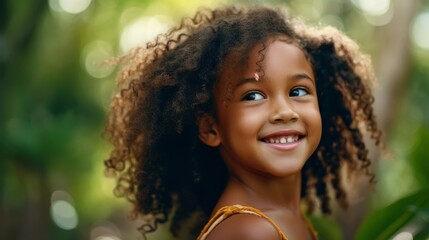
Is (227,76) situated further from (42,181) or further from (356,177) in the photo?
(42,181)

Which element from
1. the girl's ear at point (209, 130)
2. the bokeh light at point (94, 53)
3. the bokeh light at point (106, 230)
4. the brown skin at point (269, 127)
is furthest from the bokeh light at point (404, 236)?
the bokeh light at point (106, 230)

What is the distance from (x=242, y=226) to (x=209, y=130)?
0.49m

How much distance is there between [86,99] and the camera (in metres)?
15.8

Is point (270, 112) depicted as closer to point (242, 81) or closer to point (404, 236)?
point (242, 81)

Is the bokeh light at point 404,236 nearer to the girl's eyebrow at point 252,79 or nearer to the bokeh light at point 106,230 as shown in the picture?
the girl's eyebrow at point 252,79

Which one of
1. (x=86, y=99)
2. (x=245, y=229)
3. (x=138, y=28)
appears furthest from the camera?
(x=86, y=99)

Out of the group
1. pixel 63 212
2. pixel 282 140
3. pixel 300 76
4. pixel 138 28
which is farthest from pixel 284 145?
pixel 63 212

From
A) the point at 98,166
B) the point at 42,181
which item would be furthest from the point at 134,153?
the point at 98,166

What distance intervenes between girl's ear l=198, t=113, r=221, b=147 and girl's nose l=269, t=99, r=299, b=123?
27 cm

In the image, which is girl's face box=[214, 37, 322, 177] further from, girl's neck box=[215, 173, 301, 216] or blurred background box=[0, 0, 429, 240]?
blurred background box=[0, 0, 429, 240]

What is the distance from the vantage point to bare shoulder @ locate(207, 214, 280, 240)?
9.38 ft

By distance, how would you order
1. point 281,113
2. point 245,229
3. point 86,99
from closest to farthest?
point 245,229 → point 281,113 → point 86,99

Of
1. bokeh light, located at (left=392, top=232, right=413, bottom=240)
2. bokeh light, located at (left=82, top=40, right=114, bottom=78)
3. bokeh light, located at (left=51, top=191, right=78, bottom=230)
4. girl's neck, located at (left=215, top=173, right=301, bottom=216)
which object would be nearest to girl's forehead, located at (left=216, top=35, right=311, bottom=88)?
girl's neck, located at (left=215, top=173, right=301, bottom=216)

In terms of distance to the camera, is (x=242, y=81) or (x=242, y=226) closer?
(x=242, y=226)
